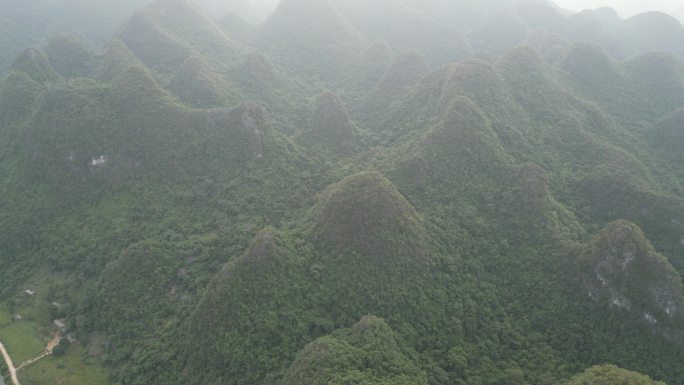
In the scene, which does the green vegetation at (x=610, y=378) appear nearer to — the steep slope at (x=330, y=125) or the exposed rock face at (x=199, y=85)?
the steep slope at (x=330, y=125)

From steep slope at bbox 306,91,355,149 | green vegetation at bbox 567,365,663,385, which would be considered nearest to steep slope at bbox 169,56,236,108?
steep slope at bbox 306,91,355,149

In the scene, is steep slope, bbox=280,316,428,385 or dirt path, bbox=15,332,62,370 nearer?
steep slope, bbox=280,316,428,385

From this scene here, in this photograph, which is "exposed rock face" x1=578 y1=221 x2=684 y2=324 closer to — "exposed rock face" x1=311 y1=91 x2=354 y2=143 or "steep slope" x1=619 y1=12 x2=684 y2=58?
"exposed rock face" x1=311 y1=91 x2=354 y2=143

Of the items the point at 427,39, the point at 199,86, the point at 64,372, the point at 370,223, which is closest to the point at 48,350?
the point at 64,372

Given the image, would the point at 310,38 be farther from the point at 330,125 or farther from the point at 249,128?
the point at 249,128

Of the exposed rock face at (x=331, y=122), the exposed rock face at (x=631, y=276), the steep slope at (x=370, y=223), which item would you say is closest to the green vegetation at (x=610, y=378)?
the exposed rock face at (x=631, y=276)

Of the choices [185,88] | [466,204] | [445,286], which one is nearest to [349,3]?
[185,88]
